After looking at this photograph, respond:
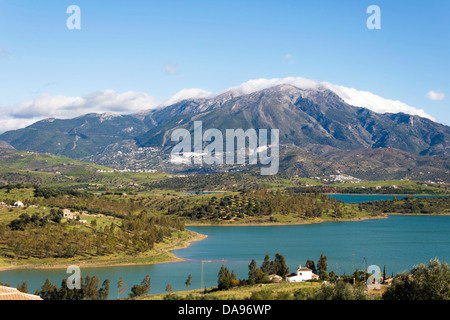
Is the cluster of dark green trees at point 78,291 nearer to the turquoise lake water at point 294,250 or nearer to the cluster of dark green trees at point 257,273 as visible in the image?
the turquoise lake water at point 294,250

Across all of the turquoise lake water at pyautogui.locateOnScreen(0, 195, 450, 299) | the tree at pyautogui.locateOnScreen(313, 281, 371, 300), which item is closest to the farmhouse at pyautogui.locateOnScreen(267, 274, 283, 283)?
the turquoise lake water at pyautogui.locateOnScreen(0, 195, 450, 299)

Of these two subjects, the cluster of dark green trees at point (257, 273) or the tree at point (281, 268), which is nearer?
the cluster of dark green trees at point (257, 273)

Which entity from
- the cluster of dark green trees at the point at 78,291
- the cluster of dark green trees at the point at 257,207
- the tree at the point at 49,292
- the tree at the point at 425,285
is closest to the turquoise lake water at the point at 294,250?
the cluster of dark green trees at the point at 78,291

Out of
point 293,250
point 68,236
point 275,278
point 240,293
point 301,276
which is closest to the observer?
point 240,293

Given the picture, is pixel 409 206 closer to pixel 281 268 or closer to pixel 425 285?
pixel 281 268

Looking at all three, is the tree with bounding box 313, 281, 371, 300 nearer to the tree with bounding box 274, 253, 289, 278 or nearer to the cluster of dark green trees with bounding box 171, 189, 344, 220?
the tree with bounding box 274, 253, 289, 278

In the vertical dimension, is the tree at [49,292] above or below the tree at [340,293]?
below

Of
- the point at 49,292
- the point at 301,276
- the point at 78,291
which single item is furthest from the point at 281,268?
the point at 49,292
